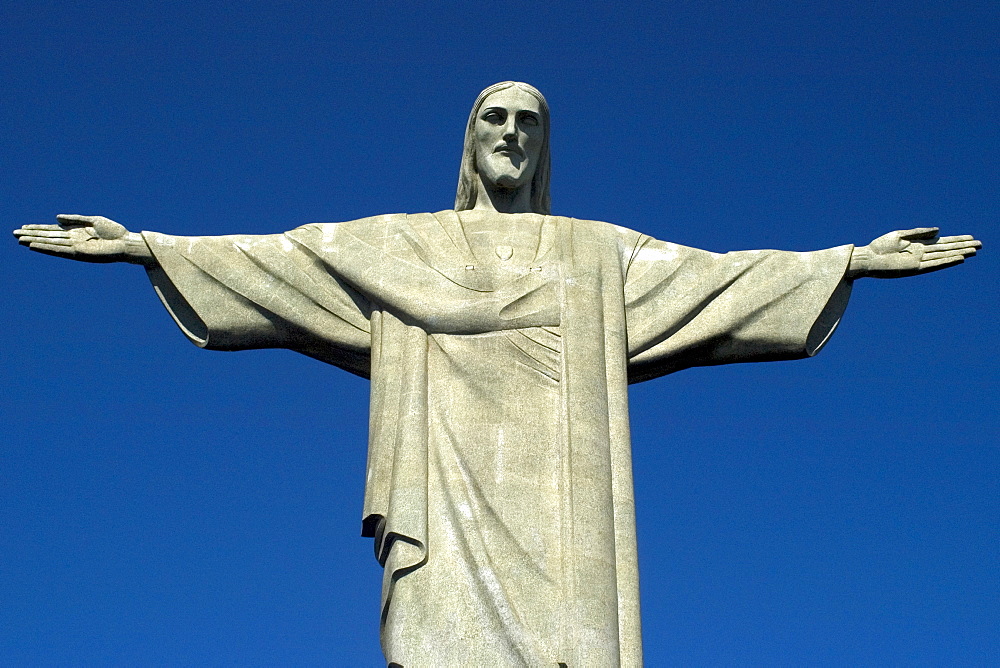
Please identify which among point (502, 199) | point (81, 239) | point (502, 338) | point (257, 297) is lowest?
point (502, 338)

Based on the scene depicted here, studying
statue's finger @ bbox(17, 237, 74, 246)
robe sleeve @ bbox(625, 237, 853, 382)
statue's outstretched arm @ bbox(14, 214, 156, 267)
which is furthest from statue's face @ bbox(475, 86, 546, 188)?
statue's finger @ bbox(17, 237, 74, 246)

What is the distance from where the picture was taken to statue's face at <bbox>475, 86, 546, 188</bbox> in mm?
16625

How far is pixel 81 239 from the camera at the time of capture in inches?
620

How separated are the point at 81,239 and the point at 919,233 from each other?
314 inches

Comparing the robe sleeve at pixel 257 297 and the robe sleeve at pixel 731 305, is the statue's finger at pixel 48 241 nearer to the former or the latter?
the robe sleeve at pixel 257 297

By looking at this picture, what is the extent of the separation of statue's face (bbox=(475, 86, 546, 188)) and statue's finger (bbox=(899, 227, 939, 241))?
3.70m

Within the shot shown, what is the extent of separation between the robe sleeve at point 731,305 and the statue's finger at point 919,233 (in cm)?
56

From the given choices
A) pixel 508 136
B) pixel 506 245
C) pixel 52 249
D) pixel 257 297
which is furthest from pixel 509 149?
pixel 52 249

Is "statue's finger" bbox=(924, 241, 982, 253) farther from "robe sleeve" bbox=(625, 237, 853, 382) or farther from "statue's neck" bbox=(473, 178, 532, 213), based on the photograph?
"statue's neck" bbox=(473, 178, 532, 213)

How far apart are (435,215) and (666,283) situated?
237 cm

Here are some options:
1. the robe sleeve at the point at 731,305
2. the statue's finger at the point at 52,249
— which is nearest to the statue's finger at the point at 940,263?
the robe sleeve at the point at 731,305

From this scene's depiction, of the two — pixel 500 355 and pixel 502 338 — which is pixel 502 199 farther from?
pixel 500 355

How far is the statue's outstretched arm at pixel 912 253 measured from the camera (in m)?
16.1

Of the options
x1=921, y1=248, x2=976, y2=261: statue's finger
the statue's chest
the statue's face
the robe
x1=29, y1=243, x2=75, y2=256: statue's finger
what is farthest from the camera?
the statue's face
